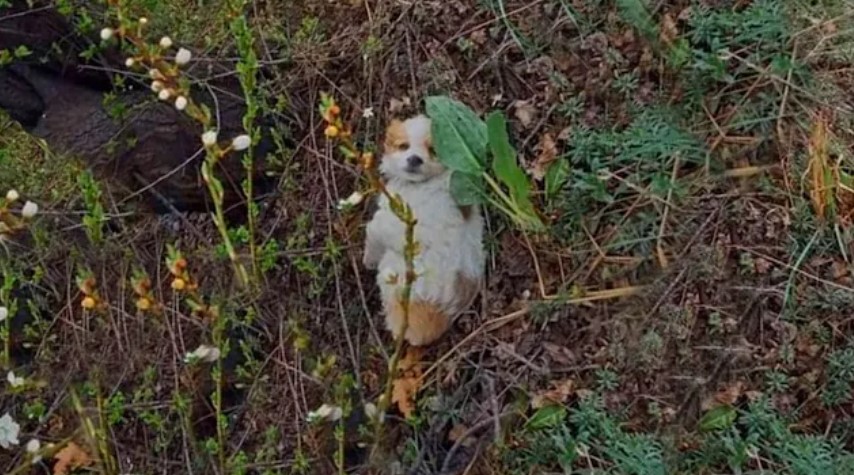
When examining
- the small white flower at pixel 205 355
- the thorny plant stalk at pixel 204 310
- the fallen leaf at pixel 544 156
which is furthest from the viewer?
the fallen leaf at pixel 544 156

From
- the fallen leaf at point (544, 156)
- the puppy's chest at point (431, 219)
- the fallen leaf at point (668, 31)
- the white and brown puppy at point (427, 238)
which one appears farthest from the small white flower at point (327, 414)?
the fallen leaf at point (668, 31)

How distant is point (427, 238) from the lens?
1.89 metres

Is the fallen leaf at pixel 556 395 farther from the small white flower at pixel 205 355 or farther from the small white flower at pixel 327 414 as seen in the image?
the small white flower at pixel 205 355

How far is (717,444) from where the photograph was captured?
1771 millimetres

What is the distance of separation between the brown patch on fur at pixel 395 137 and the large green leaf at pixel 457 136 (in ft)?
0.17

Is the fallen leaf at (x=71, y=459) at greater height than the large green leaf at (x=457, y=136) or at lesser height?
lesser

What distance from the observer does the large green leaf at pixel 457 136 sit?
6.25ft

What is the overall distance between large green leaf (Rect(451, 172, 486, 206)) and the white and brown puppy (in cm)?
1

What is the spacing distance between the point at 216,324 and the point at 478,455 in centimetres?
49

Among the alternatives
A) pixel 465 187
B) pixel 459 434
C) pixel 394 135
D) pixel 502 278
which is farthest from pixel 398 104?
pixel 459 434

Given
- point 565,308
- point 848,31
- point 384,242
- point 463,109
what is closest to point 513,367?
point 565,308

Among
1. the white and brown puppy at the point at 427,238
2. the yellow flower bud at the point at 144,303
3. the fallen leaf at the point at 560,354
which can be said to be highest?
the yellow flower bud at the point at 144,303

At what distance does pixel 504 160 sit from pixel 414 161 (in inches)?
6.0

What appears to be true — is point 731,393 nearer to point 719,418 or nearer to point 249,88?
point 719,418
